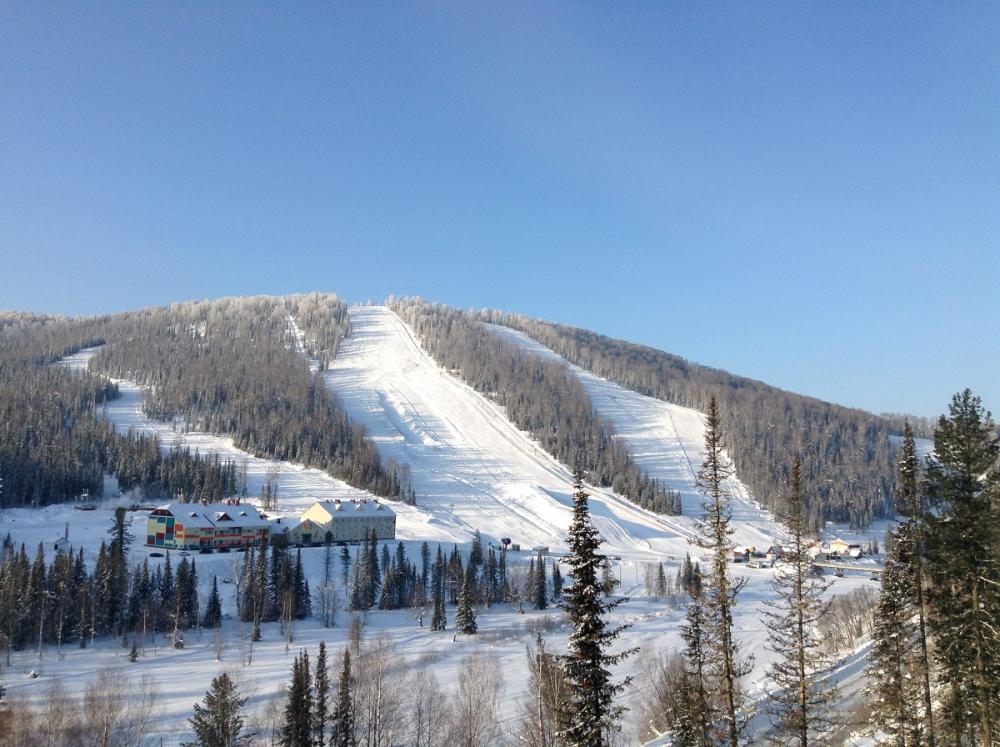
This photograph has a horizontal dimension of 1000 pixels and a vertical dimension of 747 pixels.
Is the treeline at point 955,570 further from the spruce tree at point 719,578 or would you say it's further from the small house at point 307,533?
the small house at point 307,533

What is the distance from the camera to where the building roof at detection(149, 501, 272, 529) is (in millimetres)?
85812

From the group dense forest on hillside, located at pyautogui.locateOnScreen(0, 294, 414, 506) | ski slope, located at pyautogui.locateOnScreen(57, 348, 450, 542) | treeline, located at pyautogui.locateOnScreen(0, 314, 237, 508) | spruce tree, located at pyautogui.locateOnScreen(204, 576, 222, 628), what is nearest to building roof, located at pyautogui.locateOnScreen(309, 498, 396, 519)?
ski slope, located at pyautogui.locateOnScreen(57, 348, 450, 542)

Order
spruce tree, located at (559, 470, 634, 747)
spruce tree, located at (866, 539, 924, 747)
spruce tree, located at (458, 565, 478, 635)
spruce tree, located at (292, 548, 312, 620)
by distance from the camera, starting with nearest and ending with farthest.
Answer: spruce tree, located at (559, 470, 634, 747) < spruce tree, located at (866, 539, 924, 747) < spruce tree, located at (458, 565, 478, 635) < spruce tree, located at (292, 548, 312, 620)

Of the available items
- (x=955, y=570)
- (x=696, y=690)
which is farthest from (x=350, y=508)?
(x=955, y=570)

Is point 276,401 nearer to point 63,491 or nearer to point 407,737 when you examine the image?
point 63,491

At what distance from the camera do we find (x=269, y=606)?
70.2m

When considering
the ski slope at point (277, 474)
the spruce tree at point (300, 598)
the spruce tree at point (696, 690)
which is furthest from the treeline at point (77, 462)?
the spruce tree at point (696, 690)

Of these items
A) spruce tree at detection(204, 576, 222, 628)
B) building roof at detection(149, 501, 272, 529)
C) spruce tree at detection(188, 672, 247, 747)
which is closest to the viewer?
spruce tree at detection(188, 672, 247, 747)

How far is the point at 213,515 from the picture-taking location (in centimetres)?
8919

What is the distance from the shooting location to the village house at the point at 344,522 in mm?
97500

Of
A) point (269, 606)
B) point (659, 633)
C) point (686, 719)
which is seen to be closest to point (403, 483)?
point (269, 606)

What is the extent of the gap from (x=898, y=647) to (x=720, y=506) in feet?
32.4

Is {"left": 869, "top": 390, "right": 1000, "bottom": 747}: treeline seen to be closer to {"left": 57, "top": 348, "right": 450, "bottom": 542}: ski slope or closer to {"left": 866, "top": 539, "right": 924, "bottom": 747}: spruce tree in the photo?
{"left": 866, "top": 539, "right": 924, "bottom": 747}: spruce tree

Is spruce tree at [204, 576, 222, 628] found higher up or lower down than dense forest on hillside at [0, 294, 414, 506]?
lower down
